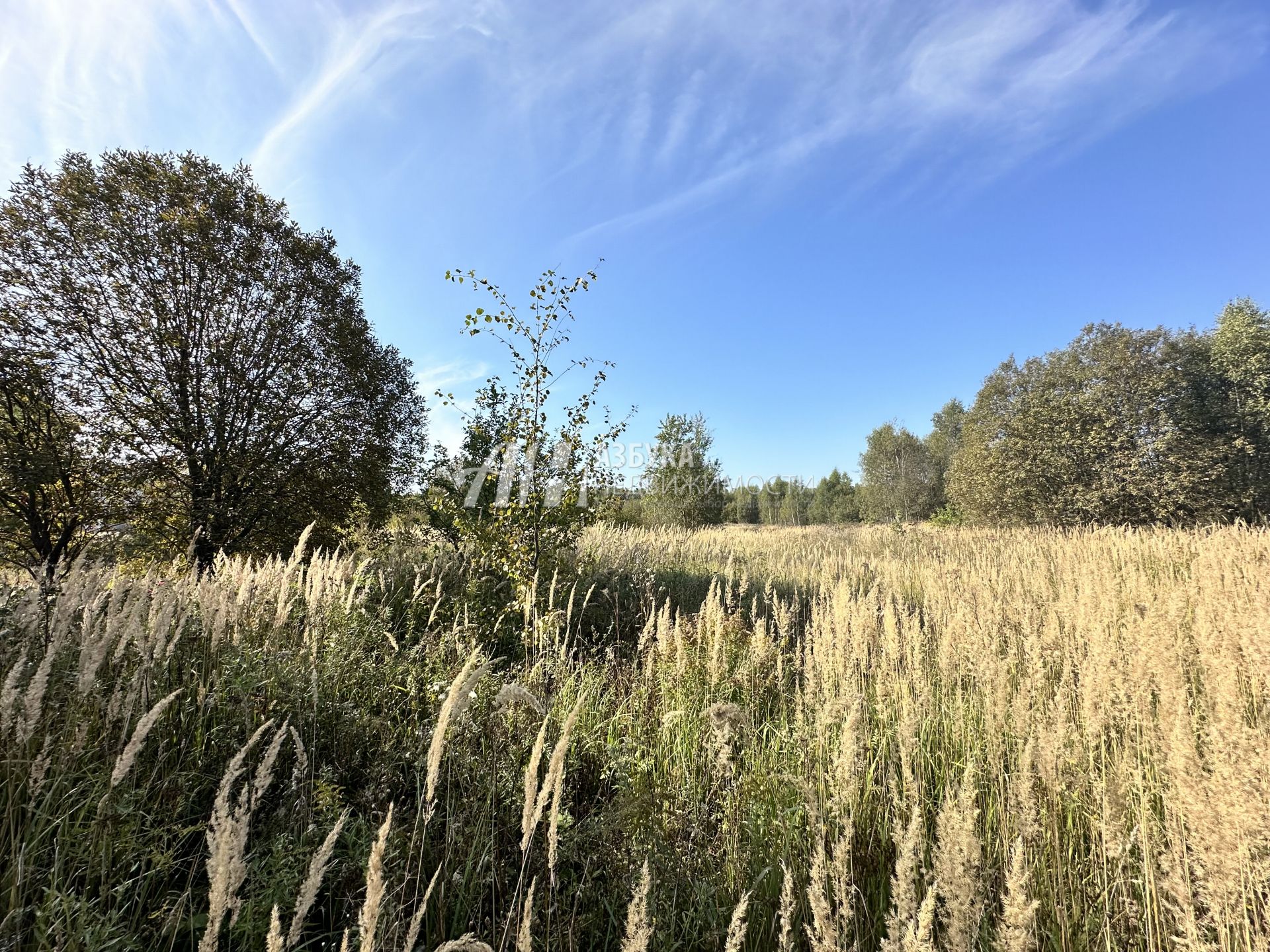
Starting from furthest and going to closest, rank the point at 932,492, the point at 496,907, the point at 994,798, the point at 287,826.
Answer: the point at 932,492, the point at 994,798, the point at 287,826, the point at 496,907

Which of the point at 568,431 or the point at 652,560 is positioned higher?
the point at 568,431

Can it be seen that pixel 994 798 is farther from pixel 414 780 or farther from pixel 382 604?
pixel 382 604

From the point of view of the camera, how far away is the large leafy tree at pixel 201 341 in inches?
305

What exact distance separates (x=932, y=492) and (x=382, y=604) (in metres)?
36.6

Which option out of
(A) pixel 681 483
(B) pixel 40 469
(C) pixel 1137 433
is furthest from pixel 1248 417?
(B) pixel 40 469

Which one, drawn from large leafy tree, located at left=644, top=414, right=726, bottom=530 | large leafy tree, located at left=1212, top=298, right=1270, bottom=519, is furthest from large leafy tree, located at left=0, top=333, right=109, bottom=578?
large leafy tree, located at left=1212, top=298, right=1270, bottom=519

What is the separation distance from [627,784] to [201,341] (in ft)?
33.1

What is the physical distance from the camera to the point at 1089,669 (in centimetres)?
183

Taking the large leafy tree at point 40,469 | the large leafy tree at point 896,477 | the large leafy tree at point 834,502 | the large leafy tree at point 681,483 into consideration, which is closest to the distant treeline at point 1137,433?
the large leafy tree at point 681,483

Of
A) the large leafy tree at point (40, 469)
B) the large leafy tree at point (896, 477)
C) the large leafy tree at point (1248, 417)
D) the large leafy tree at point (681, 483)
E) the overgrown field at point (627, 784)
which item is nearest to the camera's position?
the overgrown field at point (627, 784)

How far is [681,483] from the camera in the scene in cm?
2083

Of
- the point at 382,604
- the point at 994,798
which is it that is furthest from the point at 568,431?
the point at 994,798

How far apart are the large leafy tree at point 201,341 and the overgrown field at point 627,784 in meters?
6.01

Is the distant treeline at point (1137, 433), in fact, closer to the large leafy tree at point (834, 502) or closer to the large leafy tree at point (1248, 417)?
the large leafy tree at point (1248, 417)
